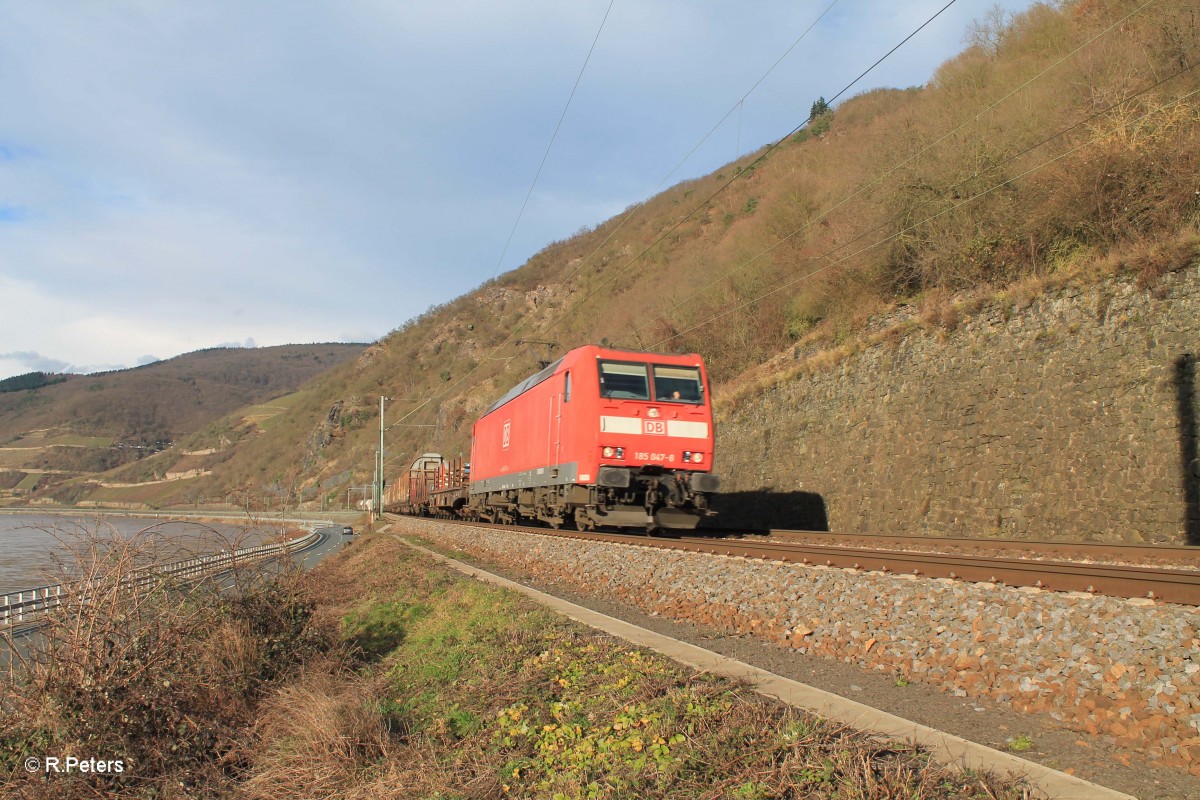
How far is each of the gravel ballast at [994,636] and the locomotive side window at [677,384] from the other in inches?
211

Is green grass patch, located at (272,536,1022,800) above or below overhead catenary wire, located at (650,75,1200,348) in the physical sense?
below

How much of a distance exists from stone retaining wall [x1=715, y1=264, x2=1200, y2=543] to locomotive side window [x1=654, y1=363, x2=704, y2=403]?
6738mm

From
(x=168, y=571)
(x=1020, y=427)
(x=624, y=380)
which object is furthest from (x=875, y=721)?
(x=1020, y=427)

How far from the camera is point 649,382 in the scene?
1557cm

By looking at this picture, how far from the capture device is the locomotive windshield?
1527cm

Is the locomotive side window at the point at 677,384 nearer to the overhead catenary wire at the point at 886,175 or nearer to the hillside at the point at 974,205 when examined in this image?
the hillside at the point at 974,205

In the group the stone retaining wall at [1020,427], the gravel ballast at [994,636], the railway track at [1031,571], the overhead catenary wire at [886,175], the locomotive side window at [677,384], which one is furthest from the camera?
the overhead catenary wire at [886,175]

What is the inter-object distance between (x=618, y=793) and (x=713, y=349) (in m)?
30.5

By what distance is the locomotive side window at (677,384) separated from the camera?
15594 millimetres

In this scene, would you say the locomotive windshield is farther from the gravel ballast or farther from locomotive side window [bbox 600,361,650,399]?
the gravel ballast

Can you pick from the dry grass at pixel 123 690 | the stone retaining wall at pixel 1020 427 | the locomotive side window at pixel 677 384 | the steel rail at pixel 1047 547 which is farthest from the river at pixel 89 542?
the stone retaining wall at pixel 1020 427

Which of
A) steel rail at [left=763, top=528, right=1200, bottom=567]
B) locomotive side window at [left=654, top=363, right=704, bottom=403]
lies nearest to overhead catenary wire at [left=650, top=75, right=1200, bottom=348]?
steel rail at [left=763, top=528, right=1200, bottom=567]

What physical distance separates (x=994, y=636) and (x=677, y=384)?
10.00 meters

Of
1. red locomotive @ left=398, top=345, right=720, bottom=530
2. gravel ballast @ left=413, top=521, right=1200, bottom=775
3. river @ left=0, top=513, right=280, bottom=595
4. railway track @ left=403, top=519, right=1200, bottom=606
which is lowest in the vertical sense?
gravel ballast @ left=413, top=521, right=1200, bottom=775
